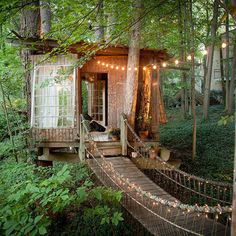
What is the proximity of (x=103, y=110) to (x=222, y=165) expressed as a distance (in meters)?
5.71

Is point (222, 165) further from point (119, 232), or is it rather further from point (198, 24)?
point (198, 24)

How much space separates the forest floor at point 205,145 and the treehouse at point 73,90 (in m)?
2.19

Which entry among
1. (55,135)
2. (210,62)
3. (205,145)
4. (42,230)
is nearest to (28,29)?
(55,135)

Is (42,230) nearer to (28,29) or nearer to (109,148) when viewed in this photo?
(109,148)

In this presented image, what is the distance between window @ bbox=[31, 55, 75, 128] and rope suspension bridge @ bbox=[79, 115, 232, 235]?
1.11 meters

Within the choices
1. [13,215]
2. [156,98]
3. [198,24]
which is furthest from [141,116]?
[198,24]

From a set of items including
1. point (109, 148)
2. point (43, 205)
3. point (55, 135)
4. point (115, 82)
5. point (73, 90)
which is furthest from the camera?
point (115, 82)

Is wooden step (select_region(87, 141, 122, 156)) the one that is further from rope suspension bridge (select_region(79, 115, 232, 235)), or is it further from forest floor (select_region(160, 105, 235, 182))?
forest floor (select_region(160, 105, 235, 182))

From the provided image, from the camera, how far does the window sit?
27.2ft

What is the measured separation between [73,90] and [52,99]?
73cm

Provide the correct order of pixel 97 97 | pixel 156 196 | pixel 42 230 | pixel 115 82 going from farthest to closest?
1. pixel 97 97
2. pixel 115 82
3. pixel 156 196
4. pixel 42 230

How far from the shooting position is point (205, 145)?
37.4ft

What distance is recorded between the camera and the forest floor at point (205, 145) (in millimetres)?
9492

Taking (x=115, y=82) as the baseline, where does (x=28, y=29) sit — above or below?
above
